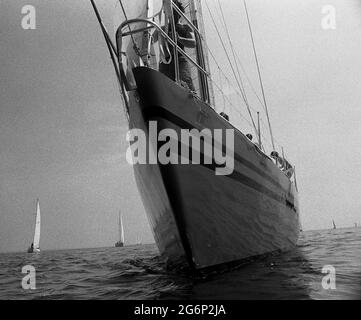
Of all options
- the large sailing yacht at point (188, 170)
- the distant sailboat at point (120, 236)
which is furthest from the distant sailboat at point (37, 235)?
the large sailing yacht at point (188, 170)

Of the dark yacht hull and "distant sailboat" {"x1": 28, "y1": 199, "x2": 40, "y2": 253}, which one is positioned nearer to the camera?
the dark yacht hull

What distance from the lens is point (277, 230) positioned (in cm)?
828

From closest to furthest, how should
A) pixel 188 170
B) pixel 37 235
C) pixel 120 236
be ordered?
pixel 188 170, pixel 37 235, pixel 120 236

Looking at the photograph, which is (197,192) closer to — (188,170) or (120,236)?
(188,170)

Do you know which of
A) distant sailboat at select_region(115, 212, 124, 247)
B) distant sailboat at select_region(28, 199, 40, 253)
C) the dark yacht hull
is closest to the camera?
the dark yacht hull

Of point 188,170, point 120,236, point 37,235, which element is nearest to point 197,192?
point 188,170

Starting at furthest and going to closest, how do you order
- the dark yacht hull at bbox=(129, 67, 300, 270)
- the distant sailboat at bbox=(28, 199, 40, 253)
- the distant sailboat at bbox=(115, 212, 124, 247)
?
1. the distant sailboat at bbox=(115, 212, 124, 247)
2. the distant sailboat at bbox=(28, 199, 40, 253)
3. the dark yacht hull at bbox=(129, 67, 300, 270)

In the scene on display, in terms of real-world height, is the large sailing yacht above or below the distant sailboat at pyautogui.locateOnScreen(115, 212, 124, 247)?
above

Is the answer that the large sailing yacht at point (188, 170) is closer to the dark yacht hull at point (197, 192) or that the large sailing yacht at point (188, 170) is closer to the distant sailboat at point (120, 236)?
the dark yacht hull at point (197, 192)

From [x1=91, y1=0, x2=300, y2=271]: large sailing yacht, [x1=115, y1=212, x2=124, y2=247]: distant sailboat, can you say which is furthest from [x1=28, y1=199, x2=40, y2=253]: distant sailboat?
[x1=91, y1=0, x2=300, y2=271]: large sailing yacht

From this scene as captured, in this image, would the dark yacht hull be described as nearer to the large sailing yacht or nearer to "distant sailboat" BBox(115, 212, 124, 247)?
the large sailing yacht

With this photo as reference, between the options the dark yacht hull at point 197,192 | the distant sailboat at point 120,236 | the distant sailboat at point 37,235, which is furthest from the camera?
the distant sailboat at point 120,236
